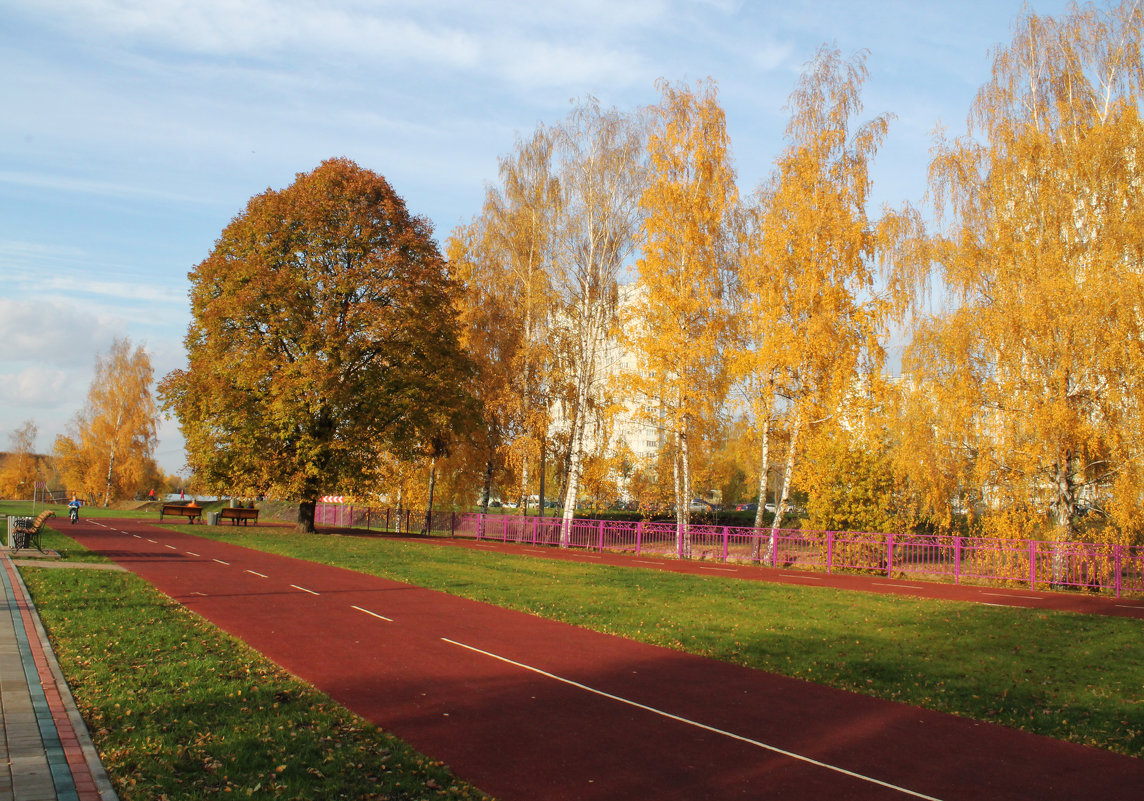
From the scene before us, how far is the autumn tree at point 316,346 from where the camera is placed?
1215 inches

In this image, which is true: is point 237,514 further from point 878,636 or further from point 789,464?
point 878,636

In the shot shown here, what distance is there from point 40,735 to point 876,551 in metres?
23.5

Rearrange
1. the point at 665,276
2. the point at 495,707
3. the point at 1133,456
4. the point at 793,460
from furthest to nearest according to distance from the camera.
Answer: the point at 665,276
the point at 793,460
the point at 1133,456
the point at 495,707

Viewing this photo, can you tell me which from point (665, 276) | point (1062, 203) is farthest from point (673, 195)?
point (1062, 203)

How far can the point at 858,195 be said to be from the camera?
29078 millimetres

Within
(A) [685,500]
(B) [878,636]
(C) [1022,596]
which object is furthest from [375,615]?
(A) [685,500]

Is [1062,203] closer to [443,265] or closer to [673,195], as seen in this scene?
[673,195]

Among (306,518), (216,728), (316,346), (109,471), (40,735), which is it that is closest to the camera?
(40,735)

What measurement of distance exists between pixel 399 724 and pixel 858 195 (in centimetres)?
2678

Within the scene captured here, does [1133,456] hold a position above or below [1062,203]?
below

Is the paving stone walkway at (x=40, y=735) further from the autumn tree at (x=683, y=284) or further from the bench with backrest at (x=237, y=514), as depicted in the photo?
the bench with backrest at (x=237, y=514)

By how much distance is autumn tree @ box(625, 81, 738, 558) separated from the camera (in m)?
29.3

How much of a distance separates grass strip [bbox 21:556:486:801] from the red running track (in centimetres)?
40

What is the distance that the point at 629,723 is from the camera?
308 inches
